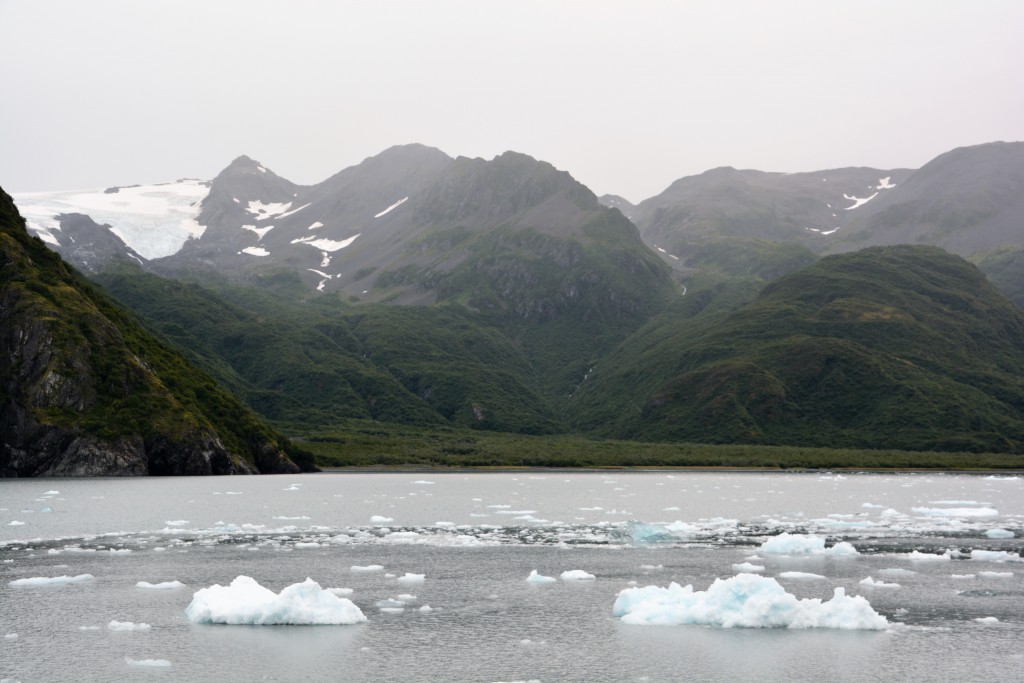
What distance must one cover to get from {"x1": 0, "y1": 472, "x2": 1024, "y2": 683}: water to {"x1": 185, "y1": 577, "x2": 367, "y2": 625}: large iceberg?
61 cm

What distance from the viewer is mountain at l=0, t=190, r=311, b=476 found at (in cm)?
10700

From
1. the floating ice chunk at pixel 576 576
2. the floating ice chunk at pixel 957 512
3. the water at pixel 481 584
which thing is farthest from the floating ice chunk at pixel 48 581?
the floating ice chunk at pixel 957 512

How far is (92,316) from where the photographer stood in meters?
120

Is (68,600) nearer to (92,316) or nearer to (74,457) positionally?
(74,457)

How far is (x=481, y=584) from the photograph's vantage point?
36.3 m

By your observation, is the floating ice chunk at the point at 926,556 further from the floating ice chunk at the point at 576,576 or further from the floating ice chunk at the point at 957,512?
the floating ice chunk at the point at 957,512

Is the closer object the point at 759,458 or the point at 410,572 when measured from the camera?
the point at 410,572

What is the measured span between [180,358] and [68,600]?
122 meters

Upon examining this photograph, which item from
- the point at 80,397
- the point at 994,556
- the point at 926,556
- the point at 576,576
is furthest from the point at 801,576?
the point at 80,397

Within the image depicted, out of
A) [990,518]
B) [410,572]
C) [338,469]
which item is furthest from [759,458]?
[410,572]

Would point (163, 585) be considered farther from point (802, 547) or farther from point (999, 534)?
point (999, 534)

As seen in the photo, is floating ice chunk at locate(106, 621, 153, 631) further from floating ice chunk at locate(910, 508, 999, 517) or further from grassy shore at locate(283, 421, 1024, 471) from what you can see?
grassy shore at locate(283, 421, 1024, 471)

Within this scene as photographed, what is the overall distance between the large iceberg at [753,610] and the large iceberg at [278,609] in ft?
30.9

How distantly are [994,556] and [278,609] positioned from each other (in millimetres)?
36098
